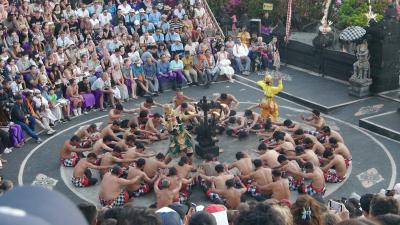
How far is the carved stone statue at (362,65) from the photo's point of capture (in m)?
21.2

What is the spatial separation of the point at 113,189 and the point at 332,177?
5.61m

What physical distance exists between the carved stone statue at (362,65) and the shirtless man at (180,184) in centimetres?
1024

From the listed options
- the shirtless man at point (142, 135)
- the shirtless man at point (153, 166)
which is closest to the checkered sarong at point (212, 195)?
the shirtless man at point (153, 166)

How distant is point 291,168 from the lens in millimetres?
13594

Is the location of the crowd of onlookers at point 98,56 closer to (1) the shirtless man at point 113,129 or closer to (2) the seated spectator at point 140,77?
(2) the seated spectator at point 140,77

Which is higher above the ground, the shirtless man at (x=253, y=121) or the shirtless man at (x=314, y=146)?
the shirtless man at (x=314, y=146)

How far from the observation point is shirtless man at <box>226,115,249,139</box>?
56.8 feet

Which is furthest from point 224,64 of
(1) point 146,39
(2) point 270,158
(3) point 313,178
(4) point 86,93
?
(3) point 313,178

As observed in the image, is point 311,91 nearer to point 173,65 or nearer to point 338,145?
point 173,65

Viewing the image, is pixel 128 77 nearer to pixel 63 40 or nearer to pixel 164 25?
pixel 63 40

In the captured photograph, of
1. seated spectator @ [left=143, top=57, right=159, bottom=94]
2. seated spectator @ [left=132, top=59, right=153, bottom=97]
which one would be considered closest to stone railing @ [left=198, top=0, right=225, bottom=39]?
seated spectator @ [left=143, top=57, right=159, bottom=94]

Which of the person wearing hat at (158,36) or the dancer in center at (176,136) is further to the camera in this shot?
the person wearing hat at (158,36)

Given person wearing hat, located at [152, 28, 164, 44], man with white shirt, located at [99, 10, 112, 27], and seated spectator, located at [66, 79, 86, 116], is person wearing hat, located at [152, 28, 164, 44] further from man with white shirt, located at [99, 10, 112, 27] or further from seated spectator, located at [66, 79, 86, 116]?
seated spectator, located at [66, 79, 86, 116]

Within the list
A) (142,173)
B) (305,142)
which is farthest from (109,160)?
(305,142)
